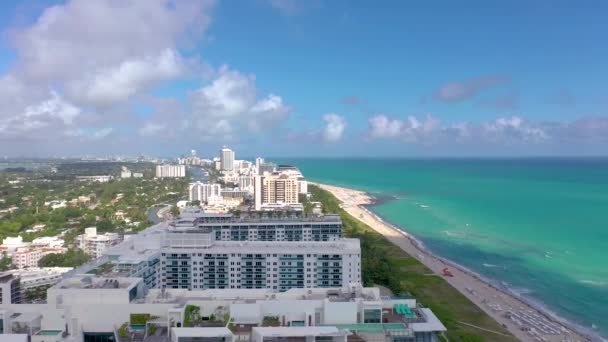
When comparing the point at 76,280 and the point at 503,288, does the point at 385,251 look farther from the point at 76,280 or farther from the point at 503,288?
the point at 76,280

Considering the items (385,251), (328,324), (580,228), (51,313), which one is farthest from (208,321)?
(580,228)

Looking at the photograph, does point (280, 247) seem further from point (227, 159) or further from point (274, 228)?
point (227, 159)

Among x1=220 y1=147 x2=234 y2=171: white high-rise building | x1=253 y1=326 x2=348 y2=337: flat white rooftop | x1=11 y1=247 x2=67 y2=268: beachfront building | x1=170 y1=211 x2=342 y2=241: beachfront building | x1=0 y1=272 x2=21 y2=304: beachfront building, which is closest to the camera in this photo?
x1=253 y1=326 x2=348 y2=337: flat white rooftop

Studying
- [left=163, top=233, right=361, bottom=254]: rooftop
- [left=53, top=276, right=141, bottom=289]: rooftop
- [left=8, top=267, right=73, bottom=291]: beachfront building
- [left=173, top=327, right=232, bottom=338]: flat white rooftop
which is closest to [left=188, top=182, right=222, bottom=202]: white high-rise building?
[left=8, top=267, right=73, bottom=291]: beachfront building

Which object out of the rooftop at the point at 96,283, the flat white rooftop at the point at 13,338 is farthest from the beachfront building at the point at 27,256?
the flat white rooftop at the point at 13,338

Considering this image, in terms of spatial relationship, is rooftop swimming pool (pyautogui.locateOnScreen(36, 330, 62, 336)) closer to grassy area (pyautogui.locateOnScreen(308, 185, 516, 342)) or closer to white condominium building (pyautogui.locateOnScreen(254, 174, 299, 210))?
grassy area (pyautogui.locateOnScreen(308, 185, 516, 342))

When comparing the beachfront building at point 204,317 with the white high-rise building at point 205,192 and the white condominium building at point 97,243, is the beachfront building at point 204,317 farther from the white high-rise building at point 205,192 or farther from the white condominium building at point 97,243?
the white high-rise building at point 205,192
